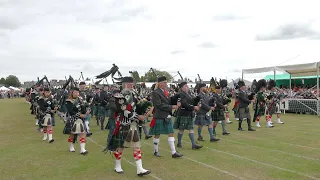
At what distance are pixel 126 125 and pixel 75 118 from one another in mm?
2696

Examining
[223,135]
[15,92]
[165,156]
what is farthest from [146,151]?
[15,92]

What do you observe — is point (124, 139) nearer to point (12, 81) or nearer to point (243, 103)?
point (243, 103)

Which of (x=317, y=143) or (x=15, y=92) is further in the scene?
(x=15, y=92)

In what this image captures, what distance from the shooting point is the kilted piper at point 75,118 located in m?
8.14

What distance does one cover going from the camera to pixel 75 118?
8273 mm

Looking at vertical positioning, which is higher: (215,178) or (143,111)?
(143,111)

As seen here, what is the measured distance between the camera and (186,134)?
455 inches

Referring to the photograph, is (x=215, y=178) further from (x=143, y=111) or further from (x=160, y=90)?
(x=160, y=90)

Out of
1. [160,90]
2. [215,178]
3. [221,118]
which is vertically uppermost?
[160,90]

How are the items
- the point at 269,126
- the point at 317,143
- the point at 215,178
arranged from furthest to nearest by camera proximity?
1. the point at 269,126
2. the point at 317,143
3. the point at 215,178

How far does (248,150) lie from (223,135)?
2714mm

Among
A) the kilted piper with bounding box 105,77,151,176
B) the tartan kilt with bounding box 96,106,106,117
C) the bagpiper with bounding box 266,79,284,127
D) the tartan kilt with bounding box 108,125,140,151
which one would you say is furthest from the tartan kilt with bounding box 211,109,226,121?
the tartan kilt with bounding box 96,106,106,117

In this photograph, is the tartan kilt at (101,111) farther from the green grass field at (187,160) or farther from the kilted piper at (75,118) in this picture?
the kilted piper at (75,118)

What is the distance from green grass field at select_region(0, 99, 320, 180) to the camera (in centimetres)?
619
